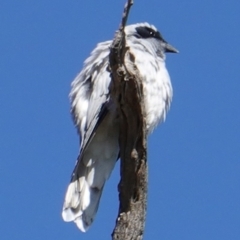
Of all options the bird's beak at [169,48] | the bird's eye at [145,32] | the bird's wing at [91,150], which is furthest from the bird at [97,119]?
the bird's beak at [169,48]

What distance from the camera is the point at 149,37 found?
798 cm

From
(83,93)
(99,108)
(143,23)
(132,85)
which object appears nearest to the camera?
(132,85)

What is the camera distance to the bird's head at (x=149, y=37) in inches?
307

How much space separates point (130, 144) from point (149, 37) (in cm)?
202

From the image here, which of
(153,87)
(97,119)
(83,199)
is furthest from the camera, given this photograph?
(153,87)

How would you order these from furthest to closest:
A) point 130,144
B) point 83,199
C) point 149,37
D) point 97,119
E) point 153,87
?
point 149,37
point 153,87
point 83,199
point 97,119
point 130,144

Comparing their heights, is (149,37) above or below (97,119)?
above

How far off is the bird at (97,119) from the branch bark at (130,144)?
0.50 m

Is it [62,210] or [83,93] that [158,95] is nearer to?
[83,93]

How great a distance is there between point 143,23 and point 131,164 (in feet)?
7.91

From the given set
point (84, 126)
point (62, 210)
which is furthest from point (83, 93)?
point (62, 210)

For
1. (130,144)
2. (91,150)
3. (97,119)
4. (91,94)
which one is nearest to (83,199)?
(91,150)

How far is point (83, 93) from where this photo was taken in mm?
7250

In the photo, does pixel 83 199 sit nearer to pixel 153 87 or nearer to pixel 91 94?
pixel 91 94
